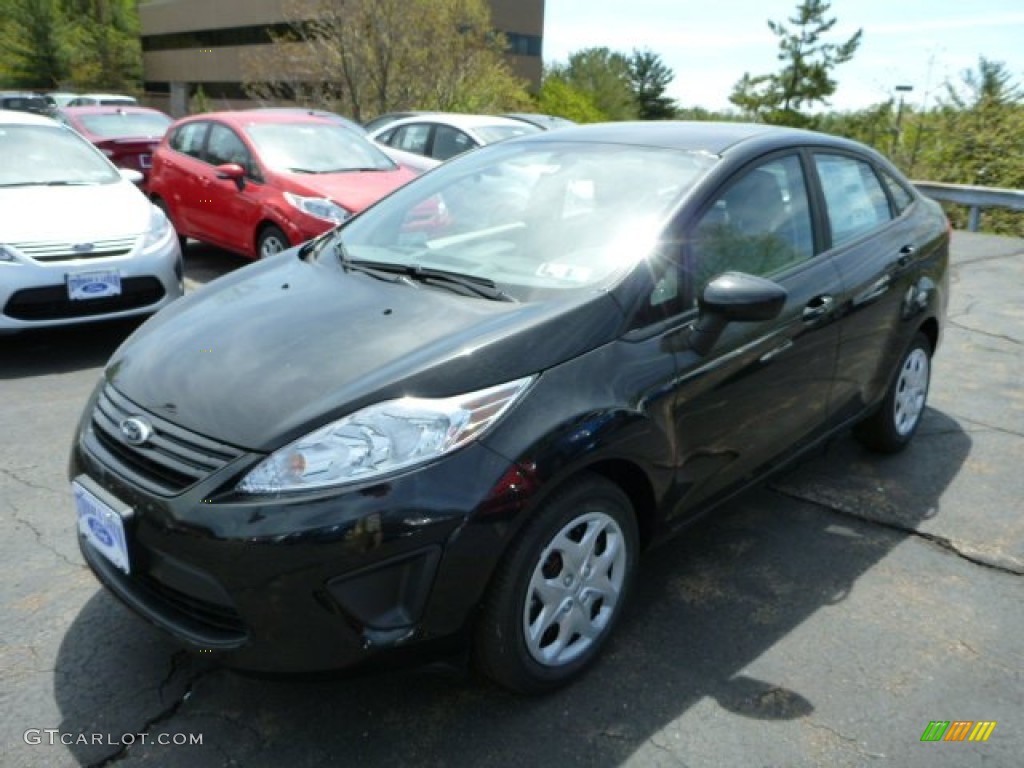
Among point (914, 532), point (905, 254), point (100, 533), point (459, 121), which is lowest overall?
point (914, 532)

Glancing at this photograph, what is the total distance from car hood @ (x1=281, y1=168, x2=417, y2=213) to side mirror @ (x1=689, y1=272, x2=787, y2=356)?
4609mm

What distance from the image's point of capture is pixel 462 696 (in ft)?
8.05

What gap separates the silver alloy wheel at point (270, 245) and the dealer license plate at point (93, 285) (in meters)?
1.85

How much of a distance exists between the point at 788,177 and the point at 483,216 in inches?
47.5

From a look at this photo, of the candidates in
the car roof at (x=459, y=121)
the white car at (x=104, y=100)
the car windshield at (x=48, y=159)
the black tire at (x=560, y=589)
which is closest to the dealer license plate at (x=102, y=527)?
the black tire at (x=560, y=589)

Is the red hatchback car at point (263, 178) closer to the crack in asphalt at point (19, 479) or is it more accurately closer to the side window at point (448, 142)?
the side window at point (448, 142)

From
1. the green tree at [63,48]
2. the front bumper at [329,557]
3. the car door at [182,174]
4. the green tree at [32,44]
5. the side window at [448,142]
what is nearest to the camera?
the front bumper at [329,557]

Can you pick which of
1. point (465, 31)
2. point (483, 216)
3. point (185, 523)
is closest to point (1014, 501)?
point (483, 216)

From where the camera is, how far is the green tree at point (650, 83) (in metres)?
81.2

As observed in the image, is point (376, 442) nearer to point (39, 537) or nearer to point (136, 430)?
point (136, 430)

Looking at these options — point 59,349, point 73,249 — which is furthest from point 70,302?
point 59,349

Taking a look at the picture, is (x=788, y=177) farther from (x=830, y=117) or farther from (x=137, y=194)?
(x=830, y=117)

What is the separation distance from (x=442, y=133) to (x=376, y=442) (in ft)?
28.3

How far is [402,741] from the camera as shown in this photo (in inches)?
89.2
